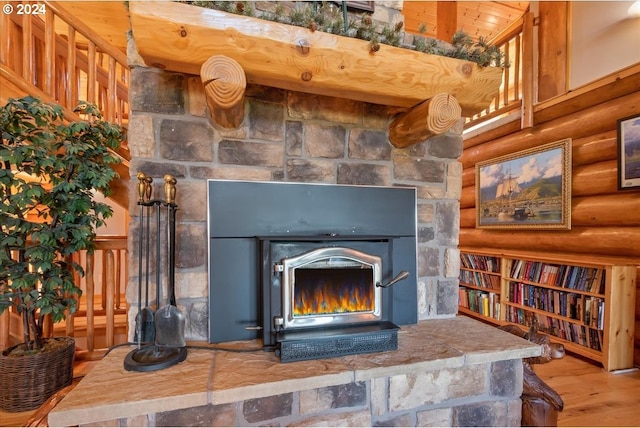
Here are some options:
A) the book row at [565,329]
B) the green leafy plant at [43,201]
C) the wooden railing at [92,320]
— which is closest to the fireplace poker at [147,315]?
the green leafy plant at [43,201]

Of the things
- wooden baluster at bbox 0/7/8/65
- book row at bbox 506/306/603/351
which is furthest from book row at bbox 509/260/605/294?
wooden baluster at bbox 0/7/8/65

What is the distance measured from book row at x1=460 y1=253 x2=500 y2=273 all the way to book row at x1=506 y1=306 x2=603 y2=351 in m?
0.50

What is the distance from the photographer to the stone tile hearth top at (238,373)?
96cm

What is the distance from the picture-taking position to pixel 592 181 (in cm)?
281

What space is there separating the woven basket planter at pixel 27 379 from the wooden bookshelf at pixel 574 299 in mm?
3482

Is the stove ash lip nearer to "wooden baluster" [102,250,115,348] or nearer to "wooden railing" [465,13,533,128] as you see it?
"wooden baluster" [102,250,115,348]

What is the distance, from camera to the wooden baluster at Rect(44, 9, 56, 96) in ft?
7.98

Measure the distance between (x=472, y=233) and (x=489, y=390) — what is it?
322 cm

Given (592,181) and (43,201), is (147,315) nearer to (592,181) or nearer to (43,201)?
(43,201)

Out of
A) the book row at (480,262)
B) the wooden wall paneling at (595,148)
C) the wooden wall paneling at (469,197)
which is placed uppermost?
the wooden wall paneling at (595,148)

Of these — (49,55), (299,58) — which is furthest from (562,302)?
(49,55)

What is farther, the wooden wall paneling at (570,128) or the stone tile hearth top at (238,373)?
the wooden wall paneling at (570,128)

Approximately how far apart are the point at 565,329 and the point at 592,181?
1402 millimetres

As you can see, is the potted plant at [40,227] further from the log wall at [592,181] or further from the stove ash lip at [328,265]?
the log wall at [592,181]
